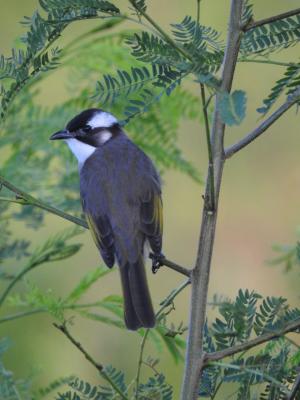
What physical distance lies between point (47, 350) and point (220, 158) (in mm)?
4141

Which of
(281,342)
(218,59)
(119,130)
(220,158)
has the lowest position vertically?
(281,342)

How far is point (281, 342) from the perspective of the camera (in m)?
1.98

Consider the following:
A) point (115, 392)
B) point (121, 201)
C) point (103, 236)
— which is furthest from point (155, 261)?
point (115, 392)

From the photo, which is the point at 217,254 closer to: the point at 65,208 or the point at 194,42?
the point at 65,208

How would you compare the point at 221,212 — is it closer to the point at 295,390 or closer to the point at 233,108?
the point at 295,390

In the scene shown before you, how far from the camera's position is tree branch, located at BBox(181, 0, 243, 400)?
1804 mm

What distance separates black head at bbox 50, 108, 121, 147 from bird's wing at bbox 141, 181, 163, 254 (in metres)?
0.63

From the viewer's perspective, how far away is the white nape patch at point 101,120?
3916 millimetres

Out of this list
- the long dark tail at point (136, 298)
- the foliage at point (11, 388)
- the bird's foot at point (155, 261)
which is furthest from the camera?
the bird's foot at point (155, 261)

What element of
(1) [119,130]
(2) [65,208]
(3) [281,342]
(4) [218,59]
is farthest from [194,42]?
(1) [119,130]

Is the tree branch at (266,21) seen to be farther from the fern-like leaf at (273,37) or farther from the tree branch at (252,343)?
the tree branch at (252,343)

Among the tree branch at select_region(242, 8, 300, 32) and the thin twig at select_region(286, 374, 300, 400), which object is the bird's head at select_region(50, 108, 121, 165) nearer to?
the tree branch at select_region(242, 8, 300, 32)

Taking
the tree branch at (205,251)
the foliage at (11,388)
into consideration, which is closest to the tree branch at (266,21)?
the tree branch at (205,251)

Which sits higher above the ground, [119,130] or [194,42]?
[119,130]
